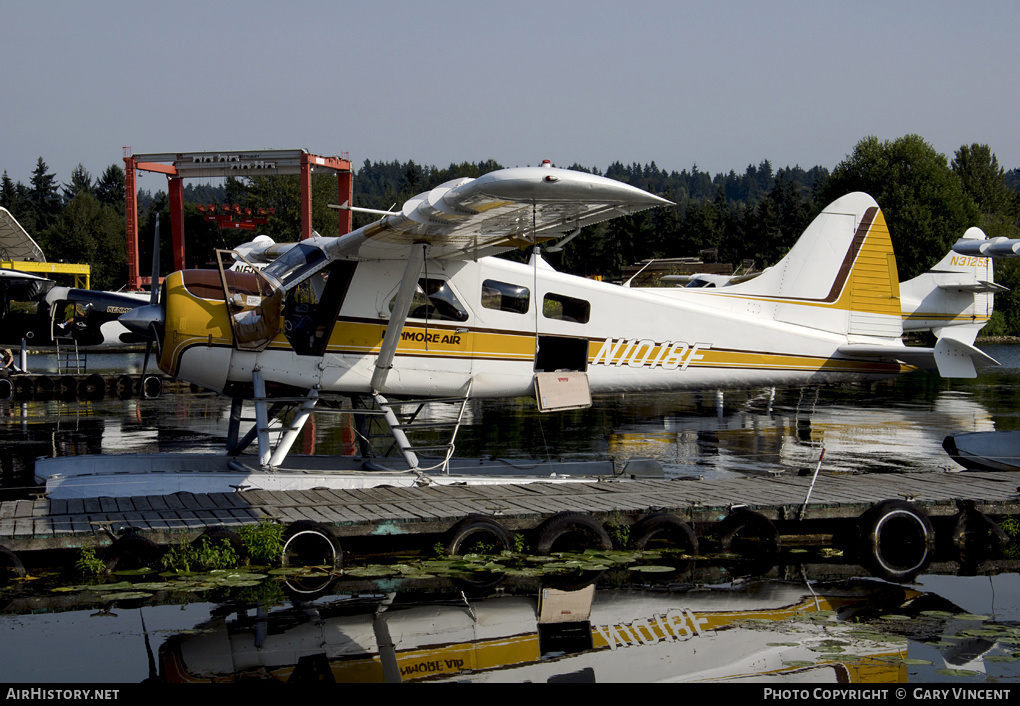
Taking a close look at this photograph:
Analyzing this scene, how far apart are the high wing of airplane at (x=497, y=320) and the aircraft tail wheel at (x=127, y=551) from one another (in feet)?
6.86

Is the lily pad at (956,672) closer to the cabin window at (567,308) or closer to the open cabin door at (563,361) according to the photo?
the open cabin door at (563,361)

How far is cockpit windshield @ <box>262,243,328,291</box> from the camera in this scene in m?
8.86

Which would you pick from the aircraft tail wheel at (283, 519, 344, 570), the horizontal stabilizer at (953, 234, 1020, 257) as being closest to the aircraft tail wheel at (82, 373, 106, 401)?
the aircraft tail wheel at (283, 519, 344, 570)

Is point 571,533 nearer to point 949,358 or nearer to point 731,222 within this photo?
point 949,358

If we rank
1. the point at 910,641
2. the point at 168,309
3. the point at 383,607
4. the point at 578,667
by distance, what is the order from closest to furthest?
1. the point at 578,667
2. the point at 910,641
3. the point at 383,607
4. the point at 168,309

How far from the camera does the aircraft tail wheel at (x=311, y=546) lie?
693 cm

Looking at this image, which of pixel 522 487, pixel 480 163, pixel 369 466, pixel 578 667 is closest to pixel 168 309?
pixel 369 466

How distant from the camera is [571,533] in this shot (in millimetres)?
7414

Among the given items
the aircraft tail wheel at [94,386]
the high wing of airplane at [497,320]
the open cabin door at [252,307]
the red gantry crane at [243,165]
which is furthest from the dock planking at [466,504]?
the red gantry crane at [243,165]

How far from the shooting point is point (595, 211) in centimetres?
763

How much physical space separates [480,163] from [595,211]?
183 metres

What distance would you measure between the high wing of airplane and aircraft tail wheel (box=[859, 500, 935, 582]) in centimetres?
298
